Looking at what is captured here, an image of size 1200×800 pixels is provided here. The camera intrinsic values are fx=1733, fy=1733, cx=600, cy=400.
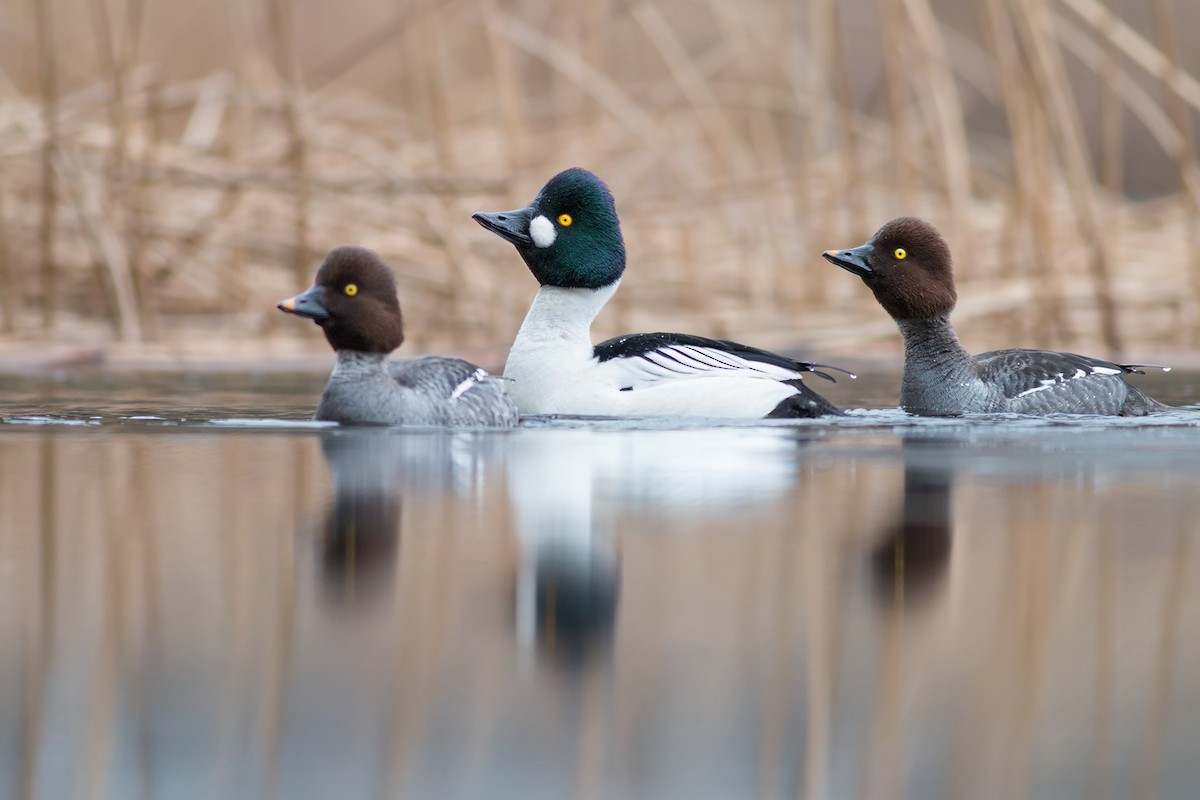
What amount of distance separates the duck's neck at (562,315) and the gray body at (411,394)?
456mm

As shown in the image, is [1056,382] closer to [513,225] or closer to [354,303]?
[513,225]

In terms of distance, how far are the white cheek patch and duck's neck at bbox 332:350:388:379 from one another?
1040mm

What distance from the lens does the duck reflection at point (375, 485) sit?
319cm

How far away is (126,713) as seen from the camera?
7.38ft

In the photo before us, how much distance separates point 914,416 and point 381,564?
12.9 feet

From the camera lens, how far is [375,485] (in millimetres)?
4539

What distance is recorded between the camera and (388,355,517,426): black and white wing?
6387 millimetres

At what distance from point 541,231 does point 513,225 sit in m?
0.12

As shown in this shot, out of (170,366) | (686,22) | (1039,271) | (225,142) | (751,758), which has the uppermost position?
(686,22)

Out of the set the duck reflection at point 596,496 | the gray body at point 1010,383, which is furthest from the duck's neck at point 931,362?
the duck reflection at point 596,496

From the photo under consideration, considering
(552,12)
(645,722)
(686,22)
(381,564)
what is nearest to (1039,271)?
(552,12)

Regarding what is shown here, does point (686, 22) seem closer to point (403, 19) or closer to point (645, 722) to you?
point (403, 19)

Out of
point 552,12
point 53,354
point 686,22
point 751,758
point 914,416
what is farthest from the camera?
point 686,22

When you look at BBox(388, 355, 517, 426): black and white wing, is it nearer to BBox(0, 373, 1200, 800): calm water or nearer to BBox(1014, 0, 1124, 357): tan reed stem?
BBox(0, 373, 1200, 800): calm water
